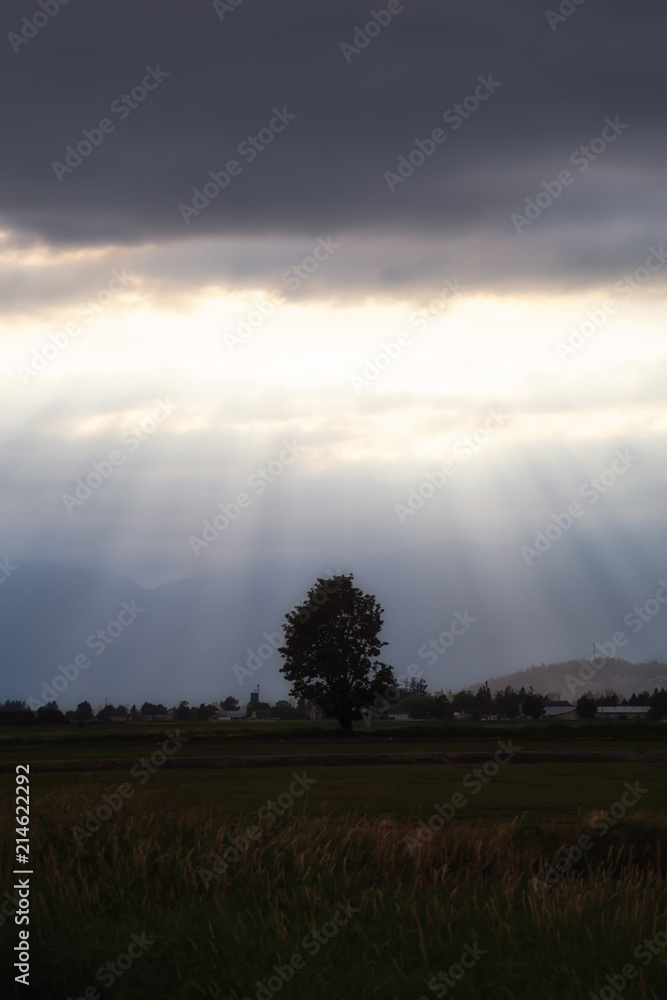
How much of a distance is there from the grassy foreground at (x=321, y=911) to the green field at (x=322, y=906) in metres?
0.03

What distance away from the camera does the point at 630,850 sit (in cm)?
2044

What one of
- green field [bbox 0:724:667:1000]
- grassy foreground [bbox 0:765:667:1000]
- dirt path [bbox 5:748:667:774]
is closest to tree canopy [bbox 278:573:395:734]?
dirt path [bbox 5:748:667:774]

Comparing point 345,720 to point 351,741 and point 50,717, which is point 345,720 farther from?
point 50,717

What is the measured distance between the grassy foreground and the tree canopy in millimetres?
56699

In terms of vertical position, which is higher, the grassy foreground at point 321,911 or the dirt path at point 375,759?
the dirt path at point 375,759

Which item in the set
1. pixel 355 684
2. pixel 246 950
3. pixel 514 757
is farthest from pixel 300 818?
pixel 355 684

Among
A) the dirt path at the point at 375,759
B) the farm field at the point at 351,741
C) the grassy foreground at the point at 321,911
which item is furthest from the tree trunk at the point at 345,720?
the grassy foreground at the point at 321,911

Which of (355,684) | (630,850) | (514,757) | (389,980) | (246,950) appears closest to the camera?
(389,980)

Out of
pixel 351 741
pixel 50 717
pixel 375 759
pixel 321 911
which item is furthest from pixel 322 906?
pixel 50 717

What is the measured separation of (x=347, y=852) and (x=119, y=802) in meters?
6.12

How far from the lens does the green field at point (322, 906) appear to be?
1277cm

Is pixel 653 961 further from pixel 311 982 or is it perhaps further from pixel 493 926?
pixel 311 982

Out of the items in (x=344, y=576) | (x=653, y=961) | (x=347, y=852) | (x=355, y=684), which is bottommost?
(x=653, y=961)

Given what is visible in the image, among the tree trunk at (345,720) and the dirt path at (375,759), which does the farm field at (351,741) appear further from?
the dirt path at (375,759)
